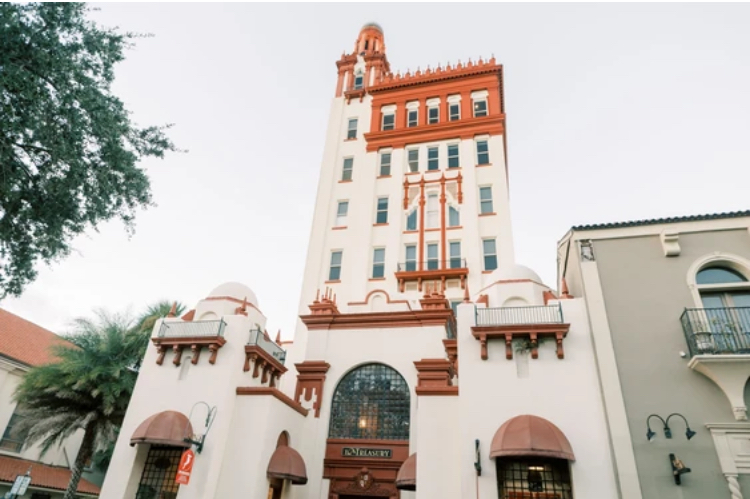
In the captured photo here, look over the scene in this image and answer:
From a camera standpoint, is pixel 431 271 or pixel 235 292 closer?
pixel 235 292

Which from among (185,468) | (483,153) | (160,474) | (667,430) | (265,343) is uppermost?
(483,153)

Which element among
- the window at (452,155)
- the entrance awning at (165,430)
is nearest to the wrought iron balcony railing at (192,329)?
the entrance awning at (165,430)

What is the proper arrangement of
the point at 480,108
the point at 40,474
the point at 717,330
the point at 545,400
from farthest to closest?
the point at 480,108, the point at 40,474, the point at 545,400, the point at 717,330

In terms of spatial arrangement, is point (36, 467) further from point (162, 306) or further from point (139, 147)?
point (139, 147)

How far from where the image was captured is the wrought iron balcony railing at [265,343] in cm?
1817

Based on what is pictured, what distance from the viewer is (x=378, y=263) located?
2772cm

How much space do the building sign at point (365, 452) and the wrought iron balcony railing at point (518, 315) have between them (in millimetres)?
7168

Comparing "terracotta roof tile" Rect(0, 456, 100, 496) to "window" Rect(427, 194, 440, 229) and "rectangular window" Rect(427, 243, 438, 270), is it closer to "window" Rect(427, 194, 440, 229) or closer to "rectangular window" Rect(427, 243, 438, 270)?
"rectangular window" Rect(427, 243, 438, 270)

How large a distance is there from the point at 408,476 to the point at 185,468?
7.41m

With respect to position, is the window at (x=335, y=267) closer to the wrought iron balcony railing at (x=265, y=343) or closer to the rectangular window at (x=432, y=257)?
the rectangular window at (x=432, y=257)

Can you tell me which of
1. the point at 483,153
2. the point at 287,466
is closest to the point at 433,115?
the point at 483,153

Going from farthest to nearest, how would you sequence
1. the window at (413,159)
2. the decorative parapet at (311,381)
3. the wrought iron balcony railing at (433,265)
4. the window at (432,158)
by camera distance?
the window at (413,159) → the window at (432,158) → the wrought iron balcony railing at (433,265) → the decorative parapet at (311,381)

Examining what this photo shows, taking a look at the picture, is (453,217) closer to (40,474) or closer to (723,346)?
(723,346)

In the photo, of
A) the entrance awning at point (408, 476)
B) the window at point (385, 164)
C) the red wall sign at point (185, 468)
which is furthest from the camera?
the window at point (385, 164)
